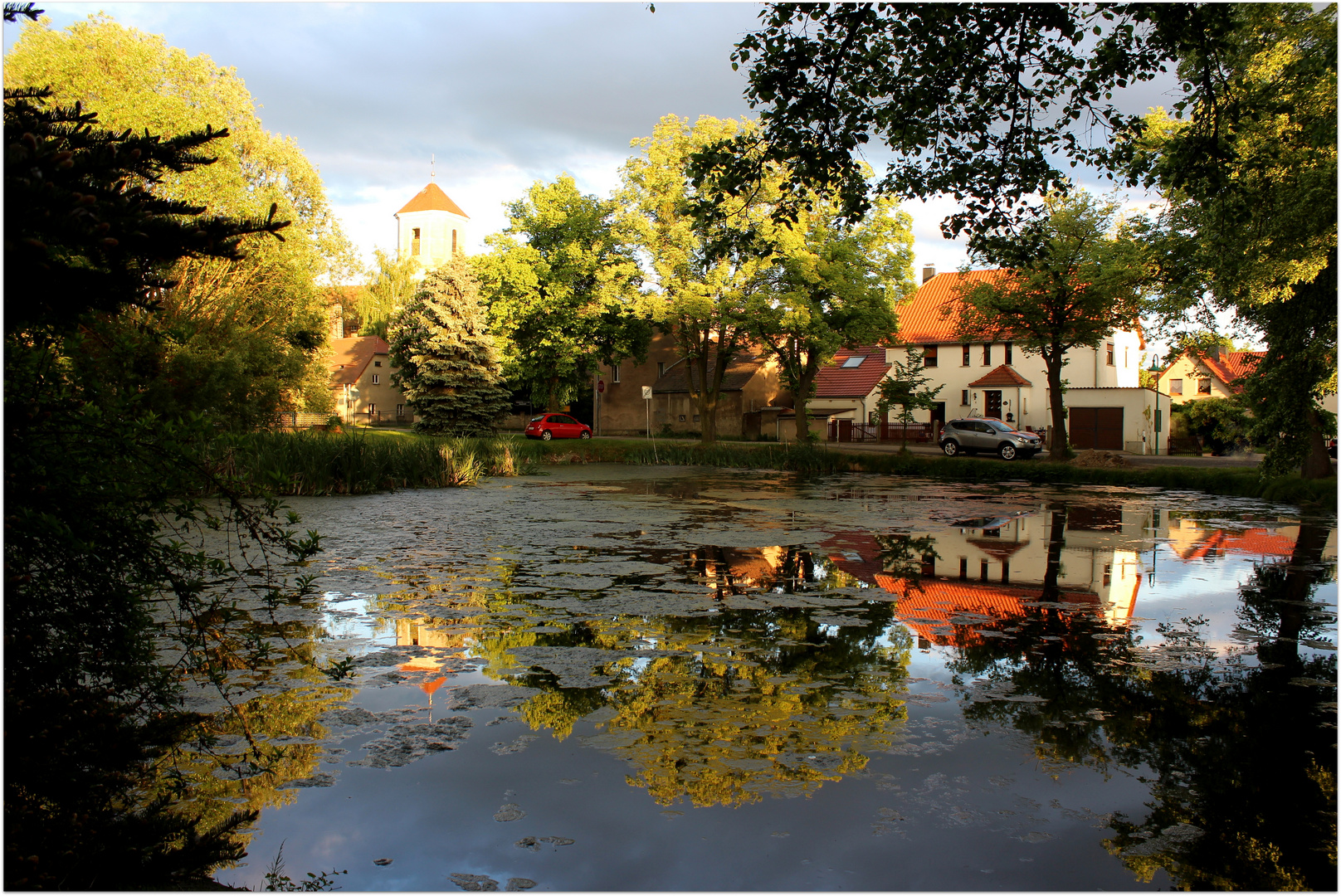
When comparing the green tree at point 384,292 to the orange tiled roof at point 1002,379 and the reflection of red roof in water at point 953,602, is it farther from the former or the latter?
the reflection of red roof in water at point 953,602

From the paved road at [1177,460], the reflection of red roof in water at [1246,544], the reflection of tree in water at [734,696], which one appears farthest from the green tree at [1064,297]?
the reflection of tree in water at [734,696]

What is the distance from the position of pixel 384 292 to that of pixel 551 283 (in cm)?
2452

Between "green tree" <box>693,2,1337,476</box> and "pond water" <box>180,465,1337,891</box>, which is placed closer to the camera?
"pond water" <box>180,465,1337,891</box>

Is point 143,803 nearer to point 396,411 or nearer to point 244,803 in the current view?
point 244,803

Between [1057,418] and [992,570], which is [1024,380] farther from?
[992,570]

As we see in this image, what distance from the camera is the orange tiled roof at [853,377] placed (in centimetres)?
4669

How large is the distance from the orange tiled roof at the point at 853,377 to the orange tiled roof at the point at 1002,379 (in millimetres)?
4735

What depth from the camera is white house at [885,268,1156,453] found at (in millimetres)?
38031

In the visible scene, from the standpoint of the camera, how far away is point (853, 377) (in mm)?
48000

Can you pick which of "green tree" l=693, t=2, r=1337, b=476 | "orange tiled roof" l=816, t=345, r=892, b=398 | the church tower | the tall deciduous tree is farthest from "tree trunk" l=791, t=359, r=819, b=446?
the church tower

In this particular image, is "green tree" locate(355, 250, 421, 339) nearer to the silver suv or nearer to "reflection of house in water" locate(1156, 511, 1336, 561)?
the silver suv

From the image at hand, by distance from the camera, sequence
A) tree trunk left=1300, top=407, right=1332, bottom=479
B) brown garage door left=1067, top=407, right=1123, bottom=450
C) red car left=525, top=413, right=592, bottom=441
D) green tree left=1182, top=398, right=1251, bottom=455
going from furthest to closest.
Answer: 1. red car left=525, top=413, right=592, bottom=441
2. brown garage door left=1067, top=407, right=1123, bottom=450
3. green tree left=1182, top=398, right=1251, bottom=455
4. tree trunk left=1300, top=407, right=1332, bottom=479

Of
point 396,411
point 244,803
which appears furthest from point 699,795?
point 396,411

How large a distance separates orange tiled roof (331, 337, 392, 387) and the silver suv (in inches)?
1850
